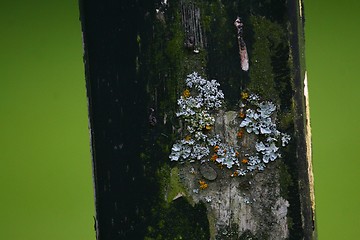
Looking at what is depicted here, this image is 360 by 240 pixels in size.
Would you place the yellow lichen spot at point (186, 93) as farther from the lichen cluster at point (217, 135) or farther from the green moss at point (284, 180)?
the green moss at point (284, 180)

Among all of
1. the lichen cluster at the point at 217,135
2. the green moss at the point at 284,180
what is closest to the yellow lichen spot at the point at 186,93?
the lichen cluster at the point at 217,135

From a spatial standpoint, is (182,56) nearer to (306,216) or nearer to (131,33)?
(131,33)

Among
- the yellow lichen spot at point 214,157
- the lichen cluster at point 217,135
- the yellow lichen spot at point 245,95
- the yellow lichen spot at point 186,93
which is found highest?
the yellow lichen spot at point 186,93

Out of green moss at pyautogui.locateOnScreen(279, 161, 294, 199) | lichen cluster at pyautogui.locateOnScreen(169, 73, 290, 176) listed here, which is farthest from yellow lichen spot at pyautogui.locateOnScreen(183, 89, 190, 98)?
green moss at pyautogui.locateOnScreen(279, 161, 294, 199)

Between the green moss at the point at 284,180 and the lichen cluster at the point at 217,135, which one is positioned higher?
the lichen cluster at the point at 217,135

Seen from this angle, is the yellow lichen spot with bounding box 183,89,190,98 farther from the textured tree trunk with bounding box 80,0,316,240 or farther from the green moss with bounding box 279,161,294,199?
the green moss with bounding box 279,161,294,199

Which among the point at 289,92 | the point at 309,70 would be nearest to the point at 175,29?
the point at 289,92

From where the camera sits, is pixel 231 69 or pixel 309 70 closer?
pixel 231 69
